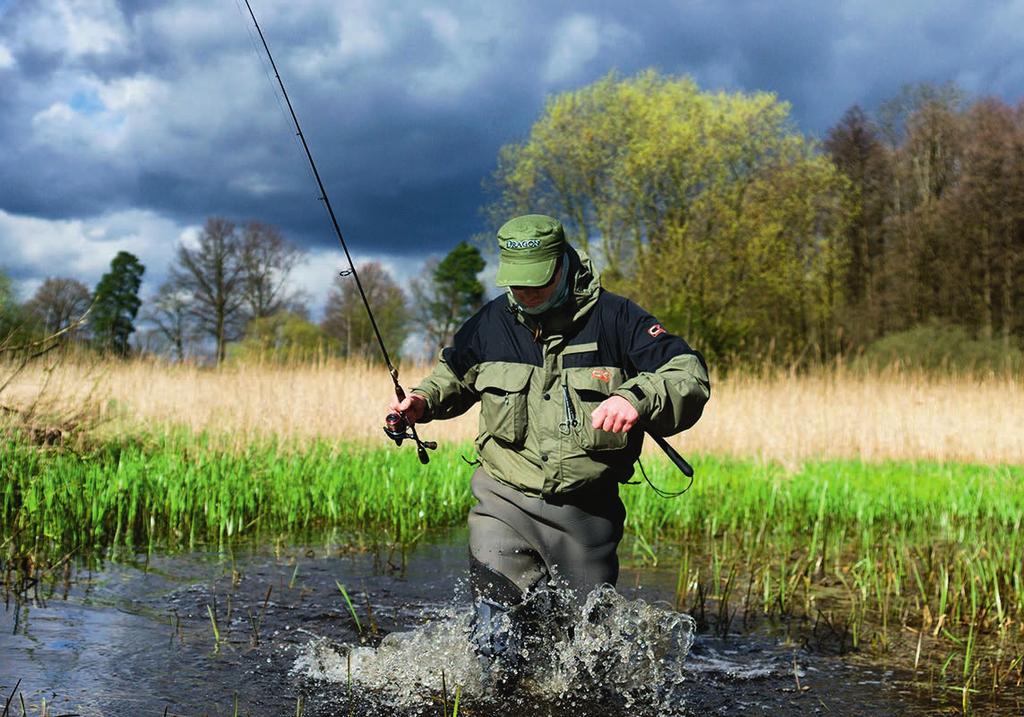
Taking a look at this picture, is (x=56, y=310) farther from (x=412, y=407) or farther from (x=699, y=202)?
(x=699, y=202)

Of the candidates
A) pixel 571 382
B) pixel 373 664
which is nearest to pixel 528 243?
pixel 571 382

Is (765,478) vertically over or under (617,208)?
under

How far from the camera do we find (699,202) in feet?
98.4

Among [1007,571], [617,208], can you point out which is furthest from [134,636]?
[617,208]

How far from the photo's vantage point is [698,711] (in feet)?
12.0

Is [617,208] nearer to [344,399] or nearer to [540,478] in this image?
[344,399]

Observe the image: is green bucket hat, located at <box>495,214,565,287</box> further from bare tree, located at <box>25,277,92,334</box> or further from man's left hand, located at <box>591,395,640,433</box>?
bare tree, located at <box>25,277,92,334</box>

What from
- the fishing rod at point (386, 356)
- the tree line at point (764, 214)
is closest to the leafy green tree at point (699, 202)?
the tree line at point (764, 214)

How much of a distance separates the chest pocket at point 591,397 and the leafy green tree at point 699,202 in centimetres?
2479

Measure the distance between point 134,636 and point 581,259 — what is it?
274 cm

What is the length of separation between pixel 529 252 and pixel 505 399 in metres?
0.58

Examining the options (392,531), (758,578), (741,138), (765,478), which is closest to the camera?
(758,578)

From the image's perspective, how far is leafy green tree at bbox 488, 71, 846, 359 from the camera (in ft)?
96.6

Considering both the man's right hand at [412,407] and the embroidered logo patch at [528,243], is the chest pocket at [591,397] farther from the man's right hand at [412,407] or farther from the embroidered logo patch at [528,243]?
the man's right hand at [412,407]
